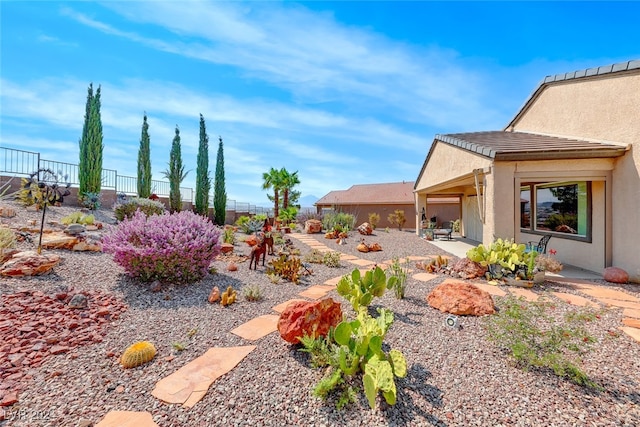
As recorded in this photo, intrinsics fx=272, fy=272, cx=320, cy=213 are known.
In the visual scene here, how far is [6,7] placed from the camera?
4176 mm

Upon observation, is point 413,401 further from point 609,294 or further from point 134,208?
point 134,208

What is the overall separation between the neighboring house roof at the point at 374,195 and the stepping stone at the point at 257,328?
19228 mm

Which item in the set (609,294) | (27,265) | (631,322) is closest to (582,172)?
(609,294)

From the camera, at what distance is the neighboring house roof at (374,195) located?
71.8 ft

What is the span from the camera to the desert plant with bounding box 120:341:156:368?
99.5 inches

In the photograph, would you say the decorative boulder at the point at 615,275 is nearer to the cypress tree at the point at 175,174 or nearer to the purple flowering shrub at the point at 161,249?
the purple flowering shrub at the point at 161,249

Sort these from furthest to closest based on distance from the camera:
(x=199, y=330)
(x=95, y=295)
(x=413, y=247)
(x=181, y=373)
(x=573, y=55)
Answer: (x=413, y=247) → (x=573, y=55) → (x=95, y=295) → (x=199, y=330) → (x=181, y=373)

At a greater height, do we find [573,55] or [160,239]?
[573,55]

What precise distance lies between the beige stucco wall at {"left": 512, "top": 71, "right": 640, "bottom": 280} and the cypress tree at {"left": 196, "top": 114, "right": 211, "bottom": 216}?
1719 centimetres

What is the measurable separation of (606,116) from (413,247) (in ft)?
19.8

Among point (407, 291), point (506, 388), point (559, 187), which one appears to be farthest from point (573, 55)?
point (506, 388)

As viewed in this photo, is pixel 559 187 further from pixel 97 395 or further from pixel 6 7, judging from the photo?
pixel 6 7

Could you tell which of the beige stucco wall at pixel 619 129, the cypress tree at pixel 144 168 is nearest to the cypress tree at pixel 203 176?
the cypress tree at pixel 144 168

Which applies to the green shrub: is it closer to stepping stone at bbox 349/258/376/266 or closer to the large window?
stepping stone at bbox 349/258/376/266
